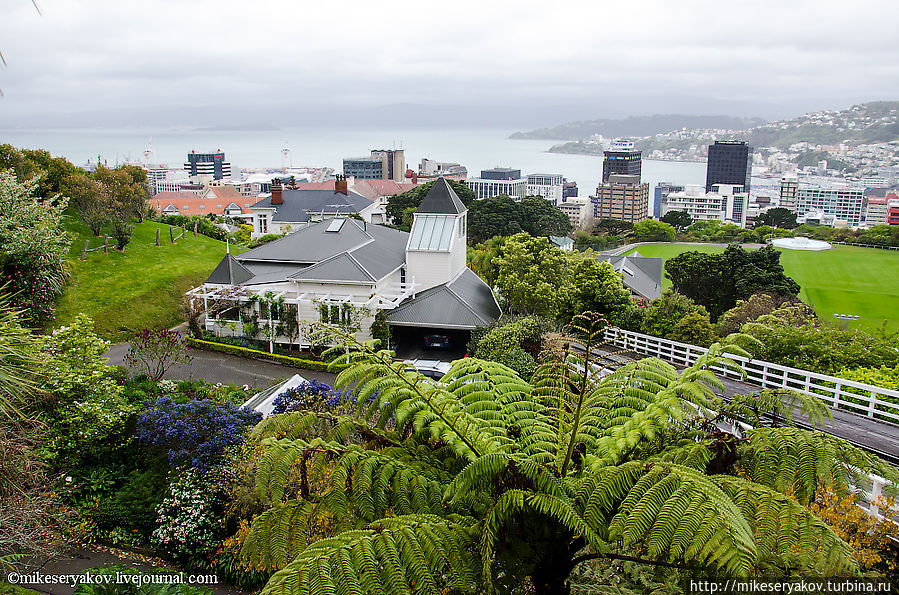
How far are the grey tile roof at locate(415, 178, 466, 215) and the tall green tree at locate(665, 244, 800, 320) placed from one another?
15.4m

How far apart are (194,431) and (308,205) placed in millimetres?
37982

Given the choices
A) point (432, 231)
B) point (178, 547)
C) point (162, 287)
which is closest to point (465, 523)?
point (178, 547)

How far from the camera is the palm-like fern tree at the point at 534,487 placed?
214 inches

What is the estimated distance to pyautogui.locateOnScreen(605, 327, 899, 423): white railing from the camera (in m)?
12.2

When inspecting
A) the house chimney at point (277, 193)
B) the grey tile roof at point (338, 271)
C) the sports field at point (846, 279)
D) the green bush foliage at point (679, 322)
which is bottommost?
the sports field at point (846, 279)

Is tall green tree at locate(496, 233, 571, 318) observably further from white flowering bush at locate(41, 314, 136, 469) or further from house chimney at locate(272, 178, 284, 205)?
house chimney at locate(272, 178, 284, 205)

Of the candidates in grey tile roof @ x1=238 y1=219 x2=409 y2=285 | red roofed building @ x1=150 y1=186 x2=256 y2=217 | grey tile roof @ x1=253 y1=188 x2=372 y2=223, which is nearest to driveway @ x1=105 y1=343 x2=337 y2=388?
grey tile roof @ x1=238 y1=219 x2=409 y2=285

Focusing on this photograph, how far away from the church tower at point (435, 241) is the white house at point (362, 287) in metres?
0.04

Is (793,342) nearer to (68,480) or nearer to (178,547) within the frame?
(178,547)

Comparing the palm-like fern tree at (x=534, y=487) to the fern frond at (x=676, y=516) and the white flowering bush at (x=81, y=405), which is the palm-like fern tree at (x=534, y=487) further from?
the white flowering bush at (x=81, y=405)

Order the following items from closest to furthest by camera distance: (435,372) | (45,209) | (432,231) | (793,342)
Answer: (793,342) < (435,372) < (45,209) < (432,231)

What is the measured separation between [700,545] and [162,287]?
1153 inches

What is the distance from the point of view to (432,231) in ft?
90.7

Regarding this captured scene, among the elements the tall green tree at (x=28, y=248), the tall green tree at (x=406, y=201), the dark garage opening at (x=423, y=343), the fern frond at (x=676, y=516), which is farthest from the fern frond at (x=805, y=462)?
the tall green tree at (x=406, y=201)
